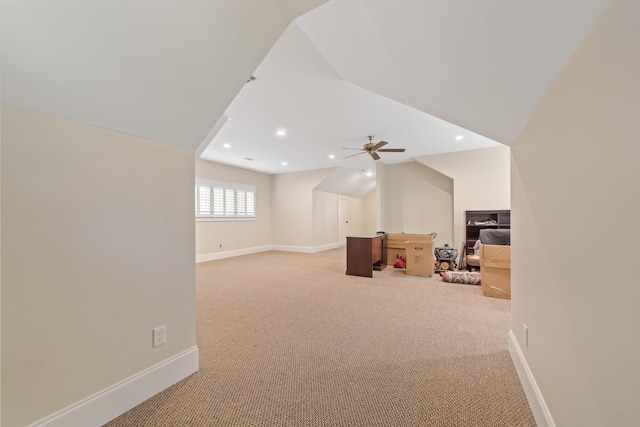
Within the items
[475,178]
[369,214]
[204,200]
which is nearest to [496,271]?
[475,178]

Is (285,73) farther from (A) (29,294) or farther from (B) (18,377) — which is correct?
(B) (18,377)

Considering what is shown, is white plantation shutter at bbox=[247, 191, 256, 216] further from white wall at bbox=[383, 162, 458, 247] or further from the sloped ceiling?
the sloped ceiling

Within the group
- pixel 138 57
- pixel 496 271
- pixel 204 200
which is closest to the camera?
pixel 138 57

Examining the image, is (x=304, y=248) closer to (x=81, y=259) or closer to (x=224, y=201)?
(x=224, y=201)

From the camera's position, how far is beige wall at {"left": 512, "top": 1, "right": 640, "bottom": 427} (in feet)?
2.05

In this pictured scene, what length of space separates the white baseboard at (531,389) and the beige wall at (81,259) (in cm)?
211

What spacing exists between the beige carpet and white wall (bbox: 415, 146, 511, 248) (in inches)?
112

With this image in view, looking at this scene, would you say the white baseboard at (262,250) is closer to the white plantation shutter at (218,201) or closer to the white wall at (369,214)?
the white plantation shutter at (218,201)

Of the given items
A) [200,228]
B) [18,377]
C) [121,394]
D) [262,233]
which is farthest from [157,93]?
[262,233]

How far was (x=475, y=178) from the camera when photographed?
568cm

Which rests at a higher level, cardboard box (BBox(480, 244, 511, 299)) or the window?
the window

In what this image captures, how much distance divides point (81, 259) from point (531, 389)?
255cm

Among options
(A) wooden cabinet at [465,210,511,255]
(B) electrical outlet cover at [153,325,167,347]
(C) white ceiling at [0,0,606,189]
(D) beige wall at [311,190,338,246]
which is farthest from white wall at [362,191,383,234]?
(B) electrical outlet cover at [153,325,167,347]

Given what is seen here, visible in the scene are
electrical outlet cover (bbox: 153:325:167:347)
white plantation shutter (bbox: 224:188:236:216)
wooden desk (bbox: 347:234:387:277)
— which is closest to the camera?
electrical outlet cover (bbox: 153:325:167:347)
